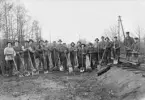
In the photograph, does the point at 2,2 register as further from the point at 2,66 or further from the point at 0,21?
the point at 2,66

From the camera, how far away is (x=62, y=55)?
13195 mm

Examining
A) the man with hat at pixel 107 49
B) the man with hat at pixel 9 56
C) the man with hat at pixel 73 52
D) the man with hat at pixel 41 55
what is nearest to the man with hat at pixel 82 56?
the man with hat at pixel 73 52

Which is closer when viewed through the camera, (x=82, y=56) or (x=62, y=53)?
(x=82, y=56)

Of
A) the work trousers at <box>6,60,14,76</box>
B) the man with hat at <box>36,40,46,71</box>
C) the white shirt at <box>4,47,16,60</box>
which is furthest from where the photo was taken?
the man with hat at <box>36,40,46,71</box>

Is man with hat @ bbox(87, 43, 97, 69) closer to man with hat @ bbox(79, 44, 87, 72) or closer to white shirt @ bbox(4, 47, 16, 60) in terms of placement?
man with hat @ bbox(79, 44, 87, 72)

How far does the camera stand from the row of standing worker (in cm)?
1236


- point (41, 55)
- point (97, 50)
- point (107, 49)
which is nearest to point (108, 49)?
point (107, 49)

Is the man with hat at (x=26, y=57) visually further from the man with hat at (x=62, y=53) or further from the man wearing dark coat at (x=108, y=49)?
the man wearing dark coat at (x=108, y=49)

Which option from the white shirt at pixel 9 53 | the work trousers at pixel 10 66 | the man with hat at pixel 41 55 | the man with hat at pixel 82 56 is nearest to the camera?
the white shirt at pixel 9 53

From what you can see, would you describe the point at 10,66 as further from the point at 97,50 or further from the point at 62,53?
the point at 97,50

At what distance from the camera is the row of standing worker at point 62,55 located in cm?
1236

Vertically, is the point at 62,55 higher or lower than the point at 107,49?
lower

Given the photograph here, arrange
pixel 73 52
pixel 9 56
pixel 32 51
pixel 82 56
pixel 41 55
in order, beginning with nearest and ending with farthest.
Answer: pixel 9 56 < pixel 32 51 < pixel 41 55 < pixel 82 56 < pixel 73 52

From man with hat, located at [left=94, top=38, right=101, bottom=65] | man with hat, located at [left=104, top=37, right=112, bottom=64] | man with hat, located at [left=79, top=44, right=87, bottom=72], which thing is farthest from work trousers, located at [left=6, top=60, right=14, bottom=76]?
man with hat, located at [left=104, top=37, right=112, bottom=64]
